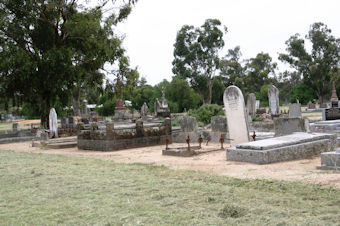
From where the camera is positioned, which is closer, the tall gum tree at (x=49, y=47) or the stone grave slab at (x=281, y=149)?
the stone grave slab at (x=281, y=149)

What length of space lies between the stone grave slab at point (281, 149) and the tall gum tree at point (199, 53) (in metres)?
50.7

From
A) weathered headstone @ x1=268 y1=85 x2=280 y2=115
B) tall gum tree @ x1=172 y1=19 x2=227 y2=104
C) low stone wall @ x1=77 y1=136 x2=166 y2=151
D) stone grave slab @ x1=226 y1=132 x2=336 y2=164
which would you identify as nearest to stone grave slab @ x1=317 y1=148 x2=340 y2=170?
stone grave slab @ x1=226 y1=132 x2=336 y2=164

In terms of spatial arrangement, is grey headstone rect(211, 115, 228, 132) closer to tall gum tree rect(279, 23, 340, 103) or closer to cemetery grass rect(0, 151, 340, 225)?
cemetery grass rect(0, 151, 340, 225)

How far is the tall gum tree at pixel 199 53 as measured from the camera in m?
59.1

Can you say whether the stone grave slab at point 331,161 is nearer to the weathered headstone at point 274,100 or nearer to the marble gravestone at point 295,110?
the marble gravestone at point 295,110

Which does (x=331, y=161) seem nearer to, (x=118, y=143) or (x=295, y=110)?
(x=118, y=143)

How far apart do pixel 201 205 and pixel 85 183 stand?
113 inches

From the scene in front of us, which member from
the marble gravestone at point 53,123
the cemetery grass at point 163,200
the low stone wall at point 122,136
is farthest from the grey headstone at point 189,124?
the marble gravestone at point 53,123

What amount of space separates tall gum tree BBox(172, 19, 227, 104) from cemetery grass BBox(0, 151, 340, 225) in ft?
174

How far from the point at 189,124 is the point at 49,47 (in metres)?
12.8

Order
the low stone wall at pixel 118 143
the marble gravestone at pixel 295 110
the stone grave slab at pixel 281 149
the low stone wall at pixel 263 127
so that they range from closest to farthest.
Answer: the stone grave slab at pixel 281 149, the low stone wall at pixel 118 143, the low stone wall at pixel 263 127, the marble gravestone at pixel 295 110

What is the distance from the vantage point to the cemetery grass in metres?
4.29

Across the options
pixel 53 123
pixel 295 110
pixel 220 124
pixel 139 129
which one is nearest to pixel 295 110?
pixel 295 110

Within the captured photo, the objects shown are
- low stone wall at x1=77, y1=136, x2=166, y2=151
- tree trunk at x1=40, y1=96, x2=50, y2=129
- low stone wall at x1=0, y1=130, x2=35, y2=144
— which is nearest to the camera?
low stone wall at x1=77, y1=136, x2=166, y2=151
